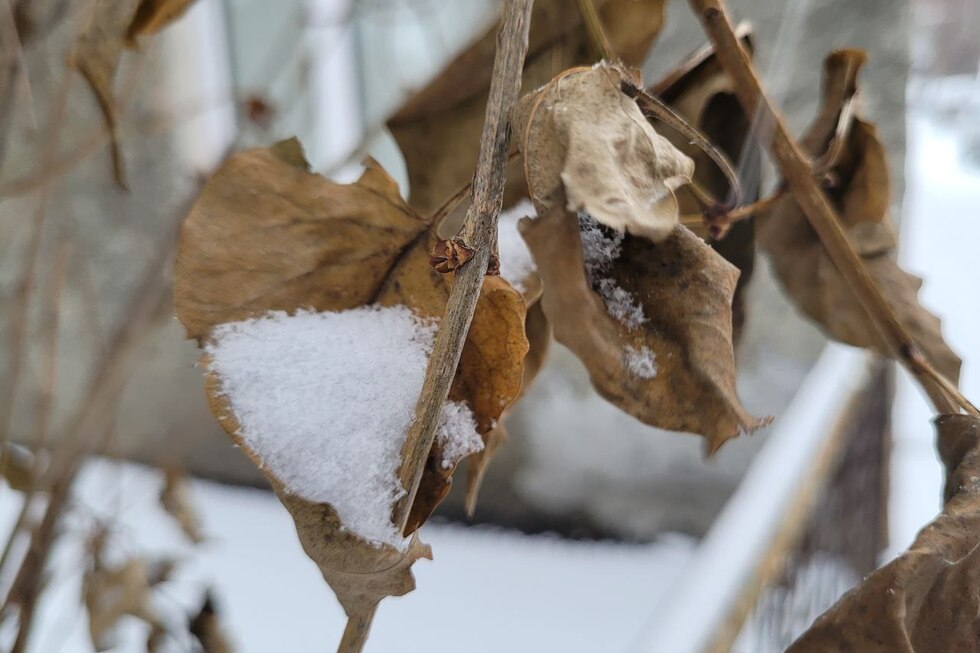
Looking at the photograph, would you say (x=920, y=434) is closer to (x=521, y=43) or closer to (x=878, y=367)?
(x=878, y=367)

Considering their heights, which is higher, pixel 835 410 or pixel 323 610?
pixel 835 410

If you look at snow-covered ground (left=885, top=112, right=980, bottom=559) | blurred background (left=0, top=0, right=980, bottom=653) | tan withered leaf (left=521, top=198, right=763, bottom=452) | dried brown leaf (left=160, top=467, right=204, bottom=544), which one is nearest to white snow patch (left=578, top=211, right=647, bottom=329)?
tan withered leaf (left=521, top=198, right=763, bottom=452)

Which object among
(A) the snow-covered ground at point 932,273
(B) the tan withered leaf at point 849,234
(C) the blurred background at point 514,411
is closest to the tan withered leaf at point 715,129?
(B) the tan withered leaf at point 849,234

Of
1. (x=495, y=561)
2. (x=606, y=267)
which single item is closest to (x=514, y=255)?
(x=606, y=267)

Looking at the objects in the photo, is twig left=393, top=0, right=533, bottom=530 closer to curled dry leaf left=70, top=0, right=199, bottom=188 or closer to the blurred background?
curled dry leaf left=70, top=0, right=199, bottom=188

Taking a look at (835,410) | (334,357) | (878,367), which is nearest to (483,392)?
(334,357)

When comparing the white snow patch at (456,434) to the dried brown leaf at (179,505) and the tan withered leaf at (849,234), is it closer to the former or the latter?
the tan withered leaf at (849,234)
